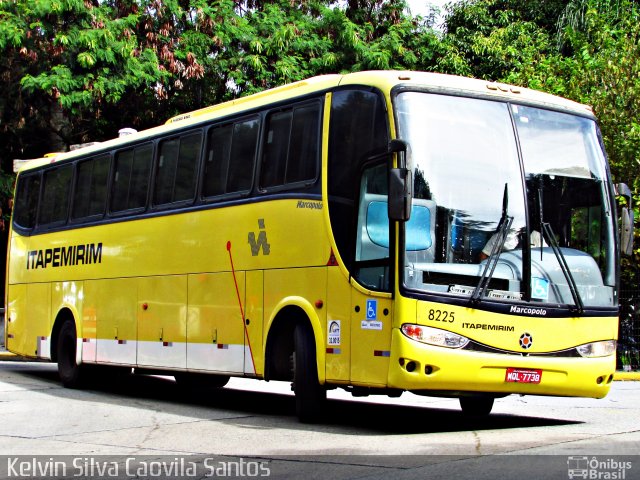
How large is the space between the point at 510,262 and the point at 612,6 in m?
20.0

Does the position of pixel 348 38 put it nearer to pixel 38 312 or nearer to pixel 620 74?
pixel 620 74

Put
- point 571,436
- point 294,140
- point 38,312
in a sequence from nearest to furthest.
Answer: point 571,436
point 294,140
point 38,312

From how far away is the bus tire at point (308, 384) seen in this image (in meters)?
11.5

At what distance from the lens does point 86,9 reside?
80.5ft

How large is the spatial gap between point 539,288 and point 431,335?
132 cm

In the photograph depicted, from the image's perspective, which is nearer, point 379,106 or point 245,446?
point 245,446

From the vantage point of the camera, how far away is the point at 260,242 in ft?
41.4

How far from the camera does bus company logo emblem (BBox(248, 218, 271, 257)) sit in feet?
41.0

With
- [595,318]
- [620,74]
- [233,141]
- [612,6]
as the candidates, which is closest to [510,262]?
[595,318]

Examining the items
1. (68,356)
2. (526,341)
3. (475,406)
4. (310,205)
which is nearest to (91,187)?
(68,356)

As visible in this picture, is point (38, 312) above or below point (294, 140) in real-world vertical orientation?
below

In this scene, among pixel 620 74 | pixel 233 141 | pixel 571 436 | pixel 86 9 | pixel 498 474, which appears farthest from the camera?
pixel 86 9

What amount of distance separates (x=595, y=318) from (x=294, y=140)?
3808 mm

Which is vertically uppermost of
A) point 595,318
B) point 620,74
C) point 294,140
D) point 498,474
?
point 620,74
